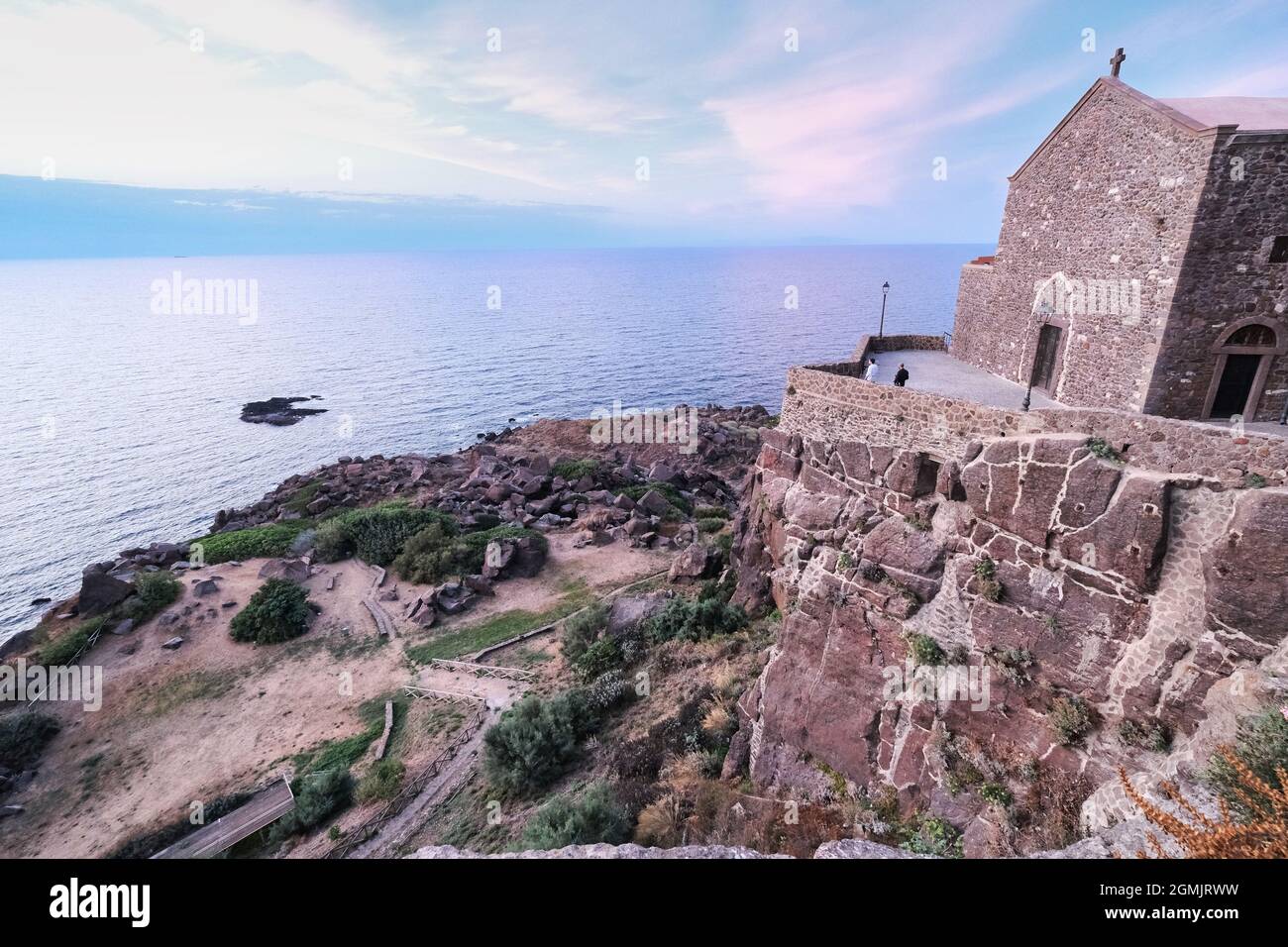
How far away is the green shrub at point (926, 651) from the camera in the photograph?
12195 mm

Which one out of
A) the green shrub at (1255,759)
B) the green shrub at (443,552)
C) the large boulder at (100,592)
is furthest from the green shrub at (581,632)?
the large boulder at (100,592)

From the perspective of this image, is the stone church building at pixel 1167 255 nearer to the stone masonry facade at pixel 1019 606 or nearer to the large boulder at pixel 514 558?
the stone masonry facade at pixel 1019 606

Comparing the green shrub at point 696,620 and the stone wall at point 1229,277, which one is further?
the green shrub at point 696,620

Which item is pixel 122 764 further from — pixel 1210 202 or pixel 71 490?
pixel 71 490

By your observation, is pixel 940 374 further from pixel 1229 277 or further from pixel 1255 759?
pixel 1255 759

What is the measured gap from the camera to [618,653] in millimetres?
21016

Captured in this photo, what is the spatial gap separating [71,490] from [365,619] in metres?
36.4

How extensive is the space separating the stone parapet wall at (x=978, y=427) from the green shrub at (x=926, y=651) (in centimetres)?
411

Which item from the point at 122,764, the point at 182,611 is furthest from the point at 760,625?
the point at 182,611

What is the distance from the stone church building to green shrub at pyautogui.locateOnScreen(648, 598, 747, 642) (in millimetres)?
12082

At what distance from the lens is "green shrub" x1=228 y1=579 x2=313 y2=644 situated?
2561cm

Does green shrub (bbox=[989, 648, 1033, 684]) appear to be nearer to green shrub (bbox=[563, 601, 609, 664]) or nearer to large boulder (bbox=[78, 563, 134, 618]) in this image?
green shrub (bbox=[563, 601, 609, 664])

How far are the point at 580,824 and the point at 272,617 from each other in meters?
20.6

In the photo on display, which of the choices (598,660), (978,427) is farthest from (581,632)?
(978,427)
